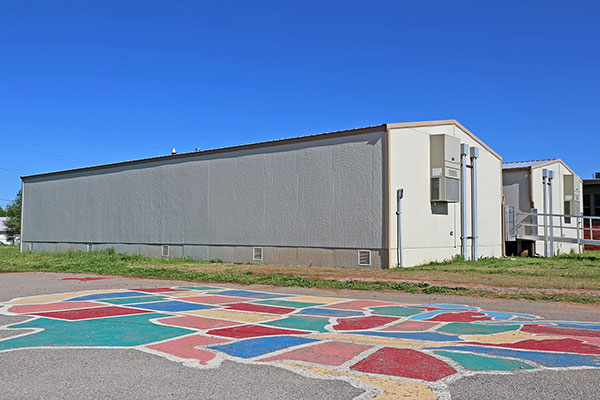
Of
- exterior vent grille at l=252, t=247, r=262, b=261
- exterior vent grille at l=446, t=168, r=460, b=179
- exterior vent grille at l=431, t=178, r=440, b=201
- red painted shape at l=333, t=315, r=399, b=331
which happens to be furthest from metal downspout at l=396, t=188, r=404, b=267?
red painted shape at l=333, t=315, r=399, b=331

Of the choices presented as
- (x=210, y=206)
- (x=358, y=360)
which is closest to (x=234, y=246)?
(x=210, y=206)

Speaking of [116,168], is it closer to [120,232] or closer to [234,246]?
[120,232]

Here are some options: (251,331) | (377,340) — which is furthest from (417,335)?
(251,331)

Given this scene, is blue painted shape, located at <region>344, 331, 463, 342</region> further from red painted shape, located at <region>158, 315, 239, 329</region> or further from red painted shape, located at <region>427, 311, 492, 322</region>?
red painted shape, located at <region>158, 315, 239, 329</region>

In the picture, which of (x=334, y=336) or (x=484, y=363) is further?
(x=334, y=336)

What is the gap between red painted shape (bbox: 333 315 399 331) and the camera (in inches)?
342

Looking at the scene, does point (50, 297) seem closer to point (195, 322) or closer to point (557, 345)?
point (195, 322)

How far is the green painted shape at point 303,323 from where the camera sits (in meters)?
8.68

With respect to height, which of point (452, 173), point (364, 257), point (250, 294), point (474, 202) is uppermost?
point (452, 173)

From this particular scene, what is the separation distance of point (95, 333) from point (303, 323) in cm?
309

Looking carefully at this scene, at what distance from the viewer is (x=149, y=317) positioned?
31.9 feet

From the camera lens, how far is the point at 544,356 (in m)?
6.57

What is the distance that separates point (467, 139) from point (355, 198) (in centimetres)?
689

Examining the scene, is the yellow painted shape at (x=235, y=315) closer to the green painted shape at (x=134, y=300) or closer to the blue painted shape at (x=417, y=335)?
the blue painted shape at (x=417, y=335)
